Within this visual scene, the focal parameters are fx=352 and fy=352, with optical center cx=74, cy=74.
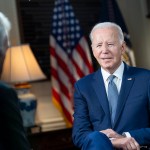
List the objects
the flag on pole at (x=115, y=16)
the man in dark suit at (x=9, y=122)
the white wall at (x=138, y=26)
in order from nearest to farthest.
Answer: the man in dark suit at (x=9, y=122)
the flag on pole at (x=115, y=16)
the white wall at (x=138, y=26)

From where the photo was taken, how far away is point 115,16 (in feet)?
14.5

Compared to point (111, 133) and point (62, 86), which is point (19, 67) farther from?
point (111, 133)

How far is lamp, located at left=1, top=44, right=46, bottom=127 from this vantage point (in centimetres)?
355

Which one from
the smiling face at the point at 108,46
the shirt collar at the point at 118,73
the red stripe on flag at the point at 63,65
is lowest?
the red stripe on flag at the point at 63,65

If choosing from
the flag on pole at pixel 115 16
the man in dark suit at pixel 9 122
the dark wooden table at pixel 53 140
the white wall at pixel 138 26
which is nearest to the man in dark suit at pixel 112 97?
the man in dark suit at pixel 9 122

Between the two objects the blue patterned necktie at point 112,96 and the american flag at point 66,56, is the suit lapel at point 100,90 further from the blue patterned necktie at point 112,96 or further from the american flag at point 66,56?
the american flag at point 66,56

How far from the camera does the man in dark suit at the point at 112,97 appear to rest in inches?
75.0

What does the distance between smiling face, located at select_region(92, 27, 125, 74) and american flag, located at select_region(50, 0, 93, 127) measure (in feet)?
7.14

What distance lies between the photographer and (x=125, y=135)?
184 cm

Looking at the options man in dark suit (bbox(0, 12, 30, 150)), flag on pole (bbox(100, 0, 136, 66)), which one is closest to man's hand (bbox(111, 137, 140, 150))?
man in dark suit (bbox(0, 12, 30, 150))

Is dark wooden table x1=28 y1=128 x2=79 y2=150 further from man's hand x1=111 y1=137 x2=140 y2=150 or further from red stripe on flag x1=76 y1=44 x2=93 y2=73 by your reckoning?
man's hand x1=111 y1=137 x2=140 y2=150

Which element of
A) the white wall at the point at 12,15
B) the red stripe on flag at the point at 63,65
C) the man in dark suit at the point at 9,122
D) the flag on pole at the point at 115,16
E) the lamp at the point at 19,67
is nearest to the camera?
the man in dark suit at the point at 9,122

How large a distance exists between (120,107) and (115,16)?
2678 mm

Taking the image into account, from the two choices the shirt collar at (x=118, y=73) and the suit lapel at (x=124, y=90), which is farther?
the shirt collar at (x=118, y=73)
